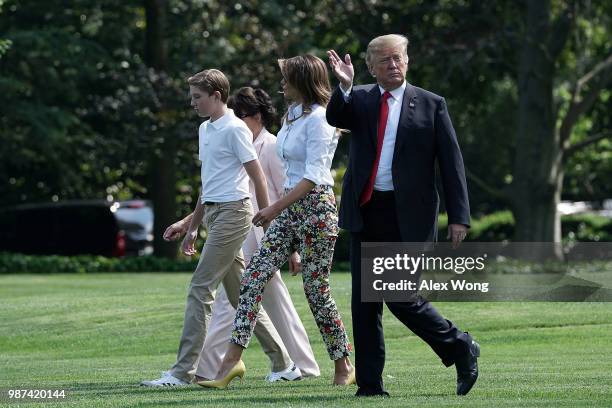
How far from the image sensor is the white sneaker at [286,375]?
9000 millimetres

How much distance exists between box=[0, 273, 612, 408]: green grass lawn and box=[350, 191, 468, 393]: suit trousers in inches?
8.4

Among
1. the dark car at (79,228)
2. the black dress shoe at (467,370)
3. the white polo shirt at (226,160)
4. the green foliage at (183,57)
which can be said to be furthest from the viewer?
the dark car at (79,228)

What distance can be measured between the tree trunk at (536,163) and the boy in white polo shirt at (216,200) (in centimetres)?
2031

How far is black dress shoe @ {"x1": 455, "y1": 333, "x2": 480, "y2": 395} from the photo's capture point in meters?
7.41

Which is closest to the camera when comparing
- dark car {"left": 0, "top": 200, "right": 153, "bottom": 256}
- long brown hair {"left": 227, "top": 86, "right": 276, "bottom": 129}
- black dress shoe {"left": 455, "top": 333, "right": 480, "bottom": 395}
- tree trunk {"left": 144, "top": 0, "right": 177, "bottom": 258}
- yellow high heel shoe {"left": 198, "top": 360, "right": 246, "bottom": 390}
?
black dress shoe {"left": 455, "top": 333, "right": 480, "bottom": 395}

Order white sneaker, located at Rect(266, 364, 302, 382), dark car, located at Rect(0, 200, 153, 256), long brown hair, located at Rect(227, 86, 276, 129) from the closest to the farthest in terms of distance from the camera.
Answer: white sneaker, located at Rect(266, 364, 302, 382) < long brown hair, located at Rect(227, 86, 276, 129) < dark car, located at Rect(0, 200, 153, 256)

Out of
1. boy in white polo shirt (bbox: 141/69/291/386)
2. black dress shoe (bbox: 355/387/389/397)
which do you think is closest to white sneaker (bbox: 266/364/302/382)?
boy in white polo shirt (bbox: 141/69/291/386)

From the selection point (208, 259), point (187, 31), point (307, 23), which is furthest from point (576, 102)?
point (208, 259)

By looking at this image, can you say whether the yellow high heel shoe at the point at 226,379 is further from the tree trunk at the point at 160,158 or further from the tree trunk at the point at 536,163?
the tree trunk at the point at 160,158

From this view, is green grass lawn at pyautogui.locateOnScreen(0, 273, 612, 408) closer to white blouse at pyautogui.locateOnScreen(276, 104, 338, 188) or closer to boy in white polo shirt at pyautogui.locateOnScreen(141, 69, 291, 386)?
boy in white polo shirt at pyautogui.locateOnScreen(141, 69, 291, 386)

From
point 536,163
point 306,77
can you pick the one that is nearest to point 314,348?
point 306,77

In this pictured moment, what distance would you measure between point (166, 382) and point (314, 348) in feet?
13.3

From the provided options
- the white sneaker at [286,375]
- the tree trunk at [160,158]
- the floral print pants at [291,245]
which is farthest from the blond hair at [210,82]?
the tree trunk at [160,158]

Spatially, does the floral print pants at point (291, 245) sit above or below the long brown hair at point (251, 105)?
below
